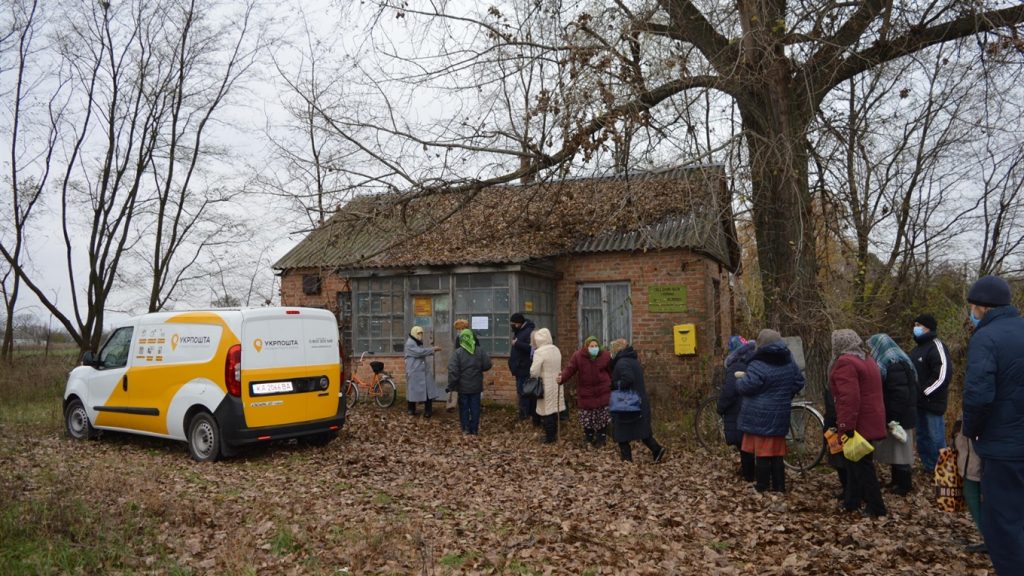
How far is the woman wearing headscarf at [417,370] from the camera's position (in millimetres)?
13195

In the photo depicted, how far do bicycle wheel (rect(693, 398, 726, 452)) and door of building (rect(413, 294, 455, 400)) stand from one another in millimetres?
5947

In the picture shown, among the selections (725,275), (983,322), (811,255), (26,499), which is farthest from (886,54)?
(26,499)

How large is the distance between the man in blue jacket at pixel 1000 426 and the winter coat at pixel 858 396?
1.87m

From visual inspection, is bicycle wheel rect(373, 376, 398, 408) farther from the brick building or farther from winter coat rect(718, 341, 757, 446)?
winter coat rect(718, 341, 757, 446)

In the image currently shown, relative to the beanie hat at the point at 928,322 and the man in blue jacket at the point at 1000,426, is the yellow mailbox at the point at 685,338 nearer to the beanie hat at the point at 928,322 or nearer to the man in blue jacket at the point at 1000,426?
the beanie hat at the point at 928,322

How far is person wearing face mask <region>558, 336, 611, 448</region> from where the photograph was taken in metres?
10.4

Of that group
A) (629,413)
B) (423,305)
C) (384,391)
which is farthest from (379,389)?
(629,413)

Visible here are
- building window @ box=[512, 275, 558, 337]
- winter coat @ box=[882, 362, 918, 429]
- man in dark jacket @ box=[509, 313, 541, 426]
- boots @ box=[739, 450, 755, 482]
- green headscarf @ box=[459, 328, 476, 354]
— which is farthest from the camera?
building window @ box=[512, 275, 558, 337]

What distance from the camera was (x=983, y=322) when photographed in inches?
194

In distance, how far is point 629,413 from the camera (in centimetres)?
925

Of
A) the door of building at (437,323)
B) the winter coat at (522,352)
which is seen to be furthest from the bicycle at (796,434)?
the door of building at (437,323)

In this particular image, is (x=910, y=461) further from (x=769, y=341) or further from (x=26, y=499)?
(x=26, y=499)

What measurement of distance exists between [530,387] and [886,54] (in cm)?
651

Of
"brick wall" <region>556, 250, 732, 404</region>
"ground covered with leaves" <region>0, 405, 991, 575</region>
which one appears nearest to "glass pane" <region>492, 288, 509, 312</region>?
"brick wall" <region>556, 250, 732, 404</region>
